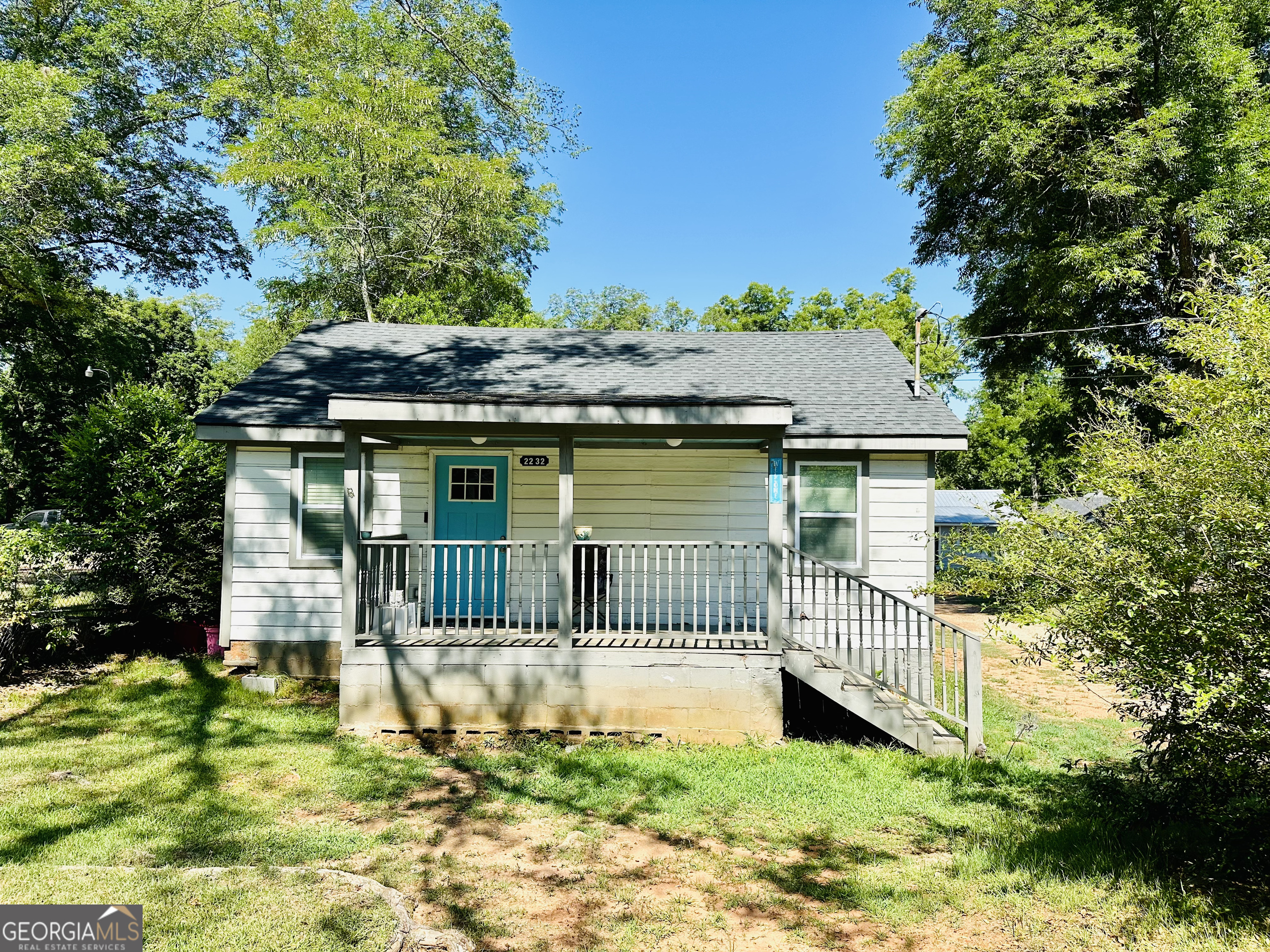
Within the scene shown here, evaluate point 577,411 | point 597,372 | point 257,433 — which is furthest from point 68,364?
point 577,411

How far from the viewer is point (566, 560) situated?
6473 mm

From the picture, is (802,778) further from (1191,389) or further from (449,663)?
(1191,389)

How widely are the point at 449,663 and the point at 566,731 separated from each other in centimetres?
131

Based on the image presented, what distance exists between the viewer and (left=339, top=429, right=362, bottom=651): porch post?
6.46m

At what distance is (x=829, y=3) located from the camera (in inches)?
512

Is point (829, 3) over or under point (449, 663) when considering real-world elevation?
over

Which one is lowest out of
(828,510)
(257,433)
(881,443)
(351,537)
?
(351,537)

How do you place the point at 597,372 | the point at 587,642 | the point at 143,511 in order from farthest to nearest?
the point at 597,372
the point at 143,511
the point at 587,642

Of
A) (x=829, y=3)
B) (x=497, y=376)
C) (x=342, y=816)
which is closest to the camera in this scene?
(x=342, y=816)

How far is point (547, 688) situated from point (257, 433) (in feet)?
15.2

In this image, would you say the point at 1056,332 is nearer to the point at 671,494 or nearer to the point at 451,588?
the point at 671,494

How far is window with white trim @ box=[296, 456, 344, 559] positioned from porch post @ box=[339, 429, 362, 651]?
1852 mm

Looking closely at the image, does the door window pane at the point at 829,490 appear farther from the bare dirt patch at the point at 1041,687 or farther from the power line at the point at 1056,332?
the power line at the point at 1056,332

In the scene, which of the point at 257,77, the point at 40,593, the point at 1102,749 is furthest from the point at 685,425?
the point at 257,77
